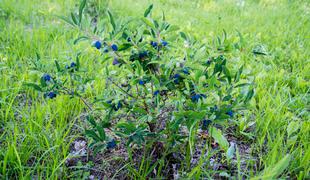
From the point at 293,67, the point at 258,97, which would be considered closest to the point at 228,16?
the point at 293,67

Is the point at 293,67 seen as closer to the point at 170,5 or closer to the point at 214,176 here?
the point at 214,176

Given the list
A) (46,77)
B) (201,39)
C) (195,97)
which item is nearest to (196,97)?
(195,97)

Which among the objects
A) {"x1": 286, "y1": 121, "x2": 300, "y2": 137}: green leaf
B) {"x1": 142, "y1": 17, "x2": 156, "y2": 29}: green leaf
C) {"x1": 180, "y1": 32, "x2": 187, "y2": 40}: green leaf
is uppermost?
{"x1": 142, "y1": 17, "x2": 156, "y2": 29}: green leaf

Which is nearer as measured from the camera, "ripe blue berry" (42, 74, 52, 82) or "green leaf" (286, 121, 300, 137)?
"ripe blue berry" (42, 74, 52, 82)

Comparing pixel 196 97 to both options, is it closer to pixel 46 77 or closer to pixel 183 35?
pixel 183 35

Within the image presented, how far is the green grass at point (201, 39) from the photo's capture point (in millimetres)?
1509

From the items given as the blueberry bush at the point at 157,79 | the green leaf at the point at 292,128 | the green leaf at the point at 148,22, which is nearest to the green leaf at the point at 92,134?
the blueberry bush at the point at 157,79

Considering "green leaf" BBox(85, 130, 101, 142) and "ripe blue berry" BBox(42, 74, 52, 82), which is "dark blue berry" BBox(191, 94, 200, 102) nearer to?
"green leaf" BBox(85, 130, 101, 142)

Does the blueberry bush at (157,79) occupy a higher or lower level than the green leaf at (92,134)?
higher

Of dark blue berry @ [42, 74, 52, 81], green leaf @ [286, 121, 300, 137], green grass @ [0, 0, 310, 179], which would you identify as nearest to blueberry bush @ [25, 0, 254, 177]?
dark blue berry @ [42, 74, 52, 81]

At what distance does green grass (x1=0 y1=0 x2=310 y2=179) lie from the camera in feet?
4.95

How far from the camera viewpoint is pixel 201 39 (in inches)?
114

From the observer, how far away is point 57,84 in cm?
143

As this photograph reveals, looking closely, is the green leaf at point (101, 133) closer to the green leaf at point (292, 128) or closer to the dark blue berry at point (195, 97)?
the dark blue berry at point (195, 97)
